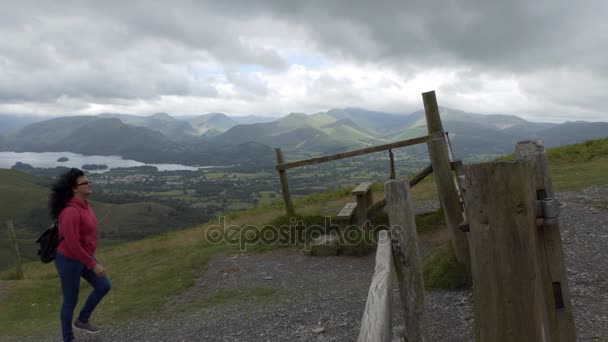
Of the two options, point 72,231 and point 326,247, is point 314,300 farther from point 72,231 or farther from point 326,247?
point 72,231

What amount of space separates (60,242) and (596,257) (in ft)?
→ 27.1

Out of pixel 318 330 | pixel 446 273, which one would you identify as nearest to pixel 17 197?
pixel 318 330

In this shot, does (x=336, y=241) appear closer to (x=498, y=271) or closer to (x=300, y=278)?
(x=300, y=278)

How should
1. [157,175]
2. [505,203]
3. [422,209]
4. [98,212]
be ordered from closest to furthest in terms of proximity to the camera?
[505,203]
[422,209]
[98,212]
[157,175]

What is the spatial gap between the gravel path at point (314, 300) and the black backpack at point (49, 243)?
1.77 metres

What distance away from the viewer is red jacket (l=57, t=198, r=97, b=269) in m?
5.18

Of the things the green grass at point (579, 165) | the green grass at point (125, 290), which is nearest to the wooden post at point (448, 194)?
the green grass at point (125, 290)

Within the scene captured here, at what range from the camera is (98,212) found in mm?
98062

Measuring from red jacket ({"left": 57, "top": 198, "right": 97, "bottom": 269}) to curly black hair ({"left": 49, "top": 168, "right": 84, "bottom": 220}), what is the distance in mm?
95

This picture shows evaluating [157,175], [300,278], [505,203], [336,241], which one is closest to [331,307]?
[300,278]

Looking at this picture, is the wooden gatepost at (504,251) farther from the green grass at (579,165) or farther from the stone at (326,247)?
the green grass at (579,165)

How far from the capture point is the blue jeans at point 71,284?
17.6 ft

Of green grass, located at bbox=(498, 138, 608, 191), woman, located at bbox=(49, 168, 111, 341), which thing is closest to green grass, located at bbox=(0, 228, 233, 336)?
woman, located at bbox=(49, 168, 111, 341)

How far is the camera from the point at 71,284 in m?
5.46
